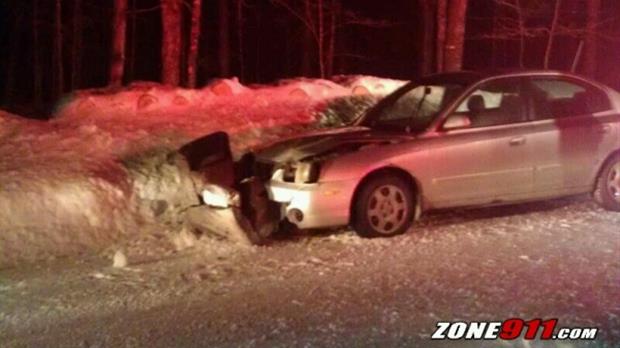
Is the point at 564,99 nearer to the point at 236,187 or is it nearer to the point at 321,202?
the point at 321,202

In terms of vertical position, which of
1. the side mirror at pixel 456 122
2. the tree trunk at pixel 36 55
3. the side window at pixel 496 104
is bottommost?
the tree trunk at pixel 36 55

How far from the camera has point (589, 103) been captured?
9250 mm

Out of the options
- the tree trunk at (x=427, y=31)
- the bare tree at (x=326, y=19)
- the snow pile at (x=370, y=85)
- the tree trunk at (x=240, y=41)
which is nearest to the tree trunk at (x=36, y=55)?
the tree trunk at (x=240, y=41)

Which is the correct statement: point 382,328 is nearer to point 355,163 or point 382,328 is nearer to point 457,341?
point 457,341

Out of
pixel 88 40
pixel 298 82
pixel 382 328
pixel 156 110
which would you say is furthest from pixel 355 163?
pixel 88 40

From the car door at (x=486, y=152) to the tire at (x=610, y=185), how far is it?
0.88 metres

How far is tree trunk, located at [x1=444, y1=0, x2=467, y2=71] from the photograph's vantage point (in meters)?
14.5

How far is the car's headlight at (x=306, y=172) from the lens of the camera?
26.6ft

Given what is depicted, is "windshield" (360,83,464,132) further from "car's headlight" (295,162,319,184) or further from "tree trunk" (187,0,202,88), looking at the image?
"tree trunk" (187,0,202,88)

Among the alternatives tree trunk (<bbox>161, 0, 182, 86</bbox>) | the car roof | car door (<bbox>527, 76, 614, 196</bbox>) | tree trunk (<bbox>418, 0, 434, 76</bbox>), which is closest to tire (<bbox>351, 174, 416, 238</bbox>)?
the car roof

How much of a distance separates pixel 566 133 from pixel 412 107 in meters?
1.54

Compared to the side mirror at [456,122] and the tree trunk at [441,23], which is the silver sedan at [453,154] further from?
the tree trunk at [441,23]

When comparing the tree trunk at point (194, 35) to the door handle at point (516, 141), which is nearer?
the door handle at point (516, 141)

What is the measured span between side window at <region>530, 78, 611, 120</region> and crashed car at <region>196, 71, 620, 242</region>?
0.03 ft
